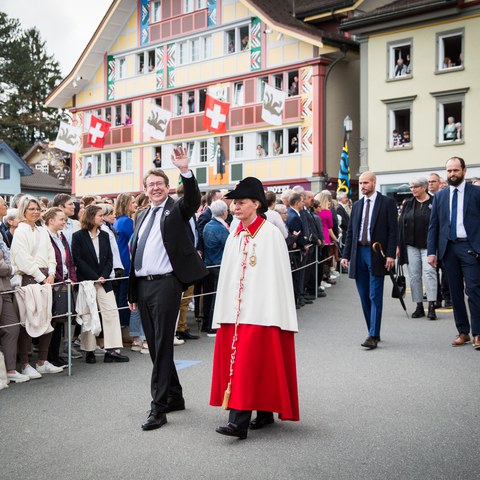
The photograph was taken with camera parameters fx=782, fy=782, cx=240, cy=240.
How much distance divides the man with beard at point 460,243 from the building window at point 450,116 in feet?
73.9

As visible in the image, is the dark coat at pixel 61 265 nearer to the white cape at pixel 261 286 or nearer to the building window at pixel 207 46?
the white cape at pixel 261 286

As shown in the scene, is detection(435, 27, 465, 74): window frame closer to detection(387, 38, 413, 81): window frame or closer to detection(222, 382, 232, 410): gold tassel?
detection(387, 38, 413, 81): window frame

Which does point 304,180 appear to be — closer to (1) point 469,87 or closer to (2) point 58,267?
(1) point 469,87

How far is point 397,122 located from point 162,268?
95.2 feet

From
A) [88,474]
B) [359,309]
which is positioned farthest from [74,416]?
[359,309]

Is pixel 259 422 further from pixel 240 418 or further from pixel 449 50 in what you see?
pixel 449 50

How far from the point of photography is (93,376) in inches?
356

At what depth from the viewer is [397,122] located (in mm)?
34344

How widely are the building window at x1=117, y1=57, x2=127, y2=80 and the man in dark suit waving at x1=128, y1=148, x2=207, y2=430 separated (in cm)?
3978

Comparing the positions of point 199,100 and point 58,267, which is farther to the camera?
point 199,100

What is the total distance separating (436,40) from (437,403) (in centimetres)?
2726

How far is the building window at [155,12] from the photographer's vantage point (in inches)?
1715

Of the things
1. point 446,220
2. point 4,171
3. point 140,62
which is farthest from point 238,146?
point 446,220

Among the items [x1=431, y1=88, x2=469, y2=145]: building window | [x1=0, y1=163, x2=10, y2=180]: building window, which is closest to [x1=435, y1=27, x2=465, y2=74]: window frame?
[x1=431, y1=88, x2=469, y2=145]: building window
